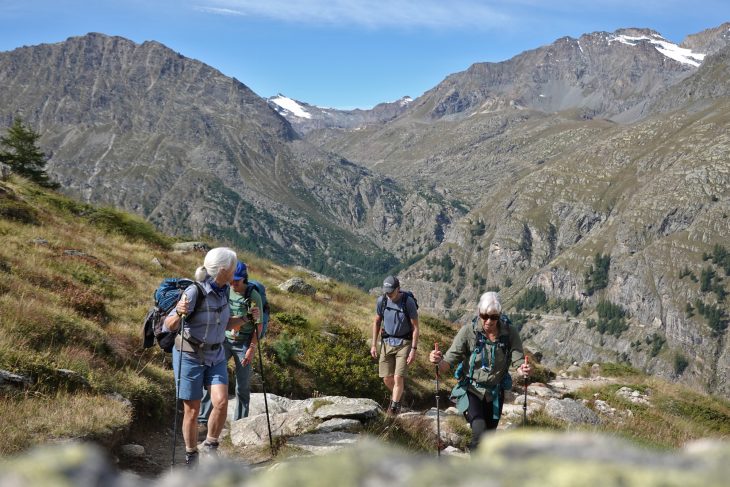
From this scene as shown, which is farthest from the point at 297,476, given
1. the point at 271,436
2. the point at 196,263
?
the point at 196,263

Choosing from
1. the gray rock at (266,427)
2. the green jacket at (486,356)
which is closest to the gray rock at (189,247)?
the gray rock at (266,427)

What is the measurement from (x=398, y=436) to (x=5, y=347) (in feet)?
19.7

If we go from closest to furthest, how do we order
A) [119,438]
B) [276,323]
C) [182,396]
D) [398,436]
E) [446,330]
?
[182,396] < [119,438] < [398,436] < [276,323] < [446,330]

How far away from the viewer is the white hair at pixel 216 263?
6.50 m

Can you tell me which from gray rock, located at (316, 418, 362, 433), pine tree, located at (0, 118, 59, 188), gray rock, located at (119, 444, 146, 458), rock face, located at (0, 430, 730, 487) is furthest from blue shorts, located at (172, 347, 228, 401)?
pine tree, located at (0, 118, 59, 188)

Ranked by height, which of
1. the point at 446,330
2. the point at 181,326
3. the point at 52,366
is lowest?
the point at 446,330

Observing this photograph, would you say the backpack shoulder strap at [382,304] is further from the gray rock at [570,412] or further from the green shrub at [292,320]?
the green shrub at [292,320]

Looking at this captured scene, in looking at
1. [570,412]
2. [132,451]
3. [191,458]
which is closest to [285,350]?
[132,451]

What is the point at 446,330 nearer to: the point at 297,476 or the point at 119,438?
the point at 119,438

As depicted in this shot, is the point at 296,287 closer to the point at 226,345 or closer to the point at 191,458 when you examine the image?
the point at 226,345

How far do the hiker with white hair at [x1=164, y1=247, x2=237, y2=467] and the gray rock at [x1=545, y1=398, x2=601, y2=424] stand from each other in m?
9.47

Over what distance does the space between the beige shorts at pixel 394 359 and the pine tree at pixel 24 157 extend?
2937 cm

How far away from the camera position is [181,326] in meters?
6.60

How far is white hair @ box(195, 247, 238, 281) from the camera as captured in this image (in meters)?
6.50
